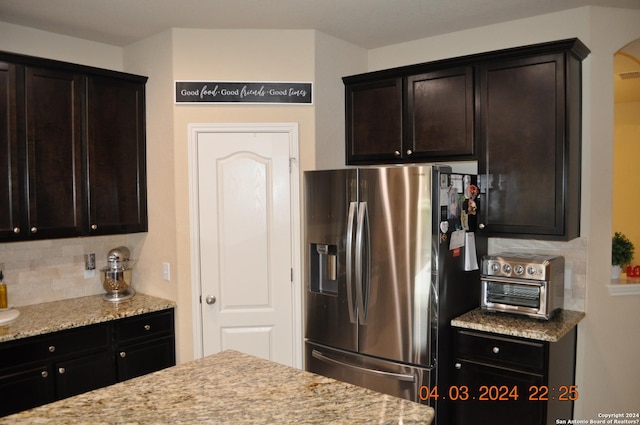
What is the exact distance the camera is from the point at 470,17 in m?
3.11

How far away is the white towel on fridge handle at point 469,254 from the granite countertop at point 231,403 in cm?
143

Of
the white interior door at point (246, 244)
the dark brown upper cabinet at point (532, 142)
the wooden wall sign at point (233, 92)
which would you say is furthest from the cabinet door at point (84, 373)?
the dark brown upper cabinet at point (532, 142)

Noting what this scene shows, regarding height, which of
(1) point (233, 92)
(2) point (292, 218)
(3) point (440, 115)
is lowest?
(2) point (292, 218)

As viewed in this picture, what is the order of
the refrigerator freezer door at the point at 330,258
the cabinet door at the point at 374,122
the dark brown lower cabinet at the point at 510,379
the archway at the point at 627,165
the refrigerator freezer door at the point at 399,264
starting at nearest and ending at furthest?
the dark brown lower cabinet at the point at 510,379
the refrigerator freezer door at the point at 399,264
the refrigerator freezer door at the point at 330,258
the cabinet door at the point at 374,122
the archway at the point at 627,165

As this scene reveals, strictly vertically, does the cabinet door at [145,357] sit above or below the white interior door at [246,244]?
below

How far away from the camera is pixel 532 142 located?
111 inches

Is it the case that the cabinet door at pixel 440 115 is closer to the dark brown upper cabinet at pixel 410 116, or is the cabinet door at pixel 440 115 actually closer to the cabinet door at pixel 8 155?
the dark brown upper cabinet at pixel 410 116

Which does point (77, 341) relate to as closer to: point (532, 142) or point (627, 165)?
point (532, 142)

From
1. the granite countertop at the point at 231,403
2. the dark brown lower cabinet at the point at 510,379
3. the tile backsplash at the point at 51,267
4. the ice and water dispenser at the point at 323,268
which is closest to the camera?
the granite countertop at the point at 231,403

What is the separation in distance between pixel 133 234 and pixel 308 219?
4.81 ft

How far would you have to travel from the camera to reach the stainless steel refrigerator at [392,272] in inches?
106

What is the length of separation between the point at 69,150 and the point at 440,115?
8.03ft

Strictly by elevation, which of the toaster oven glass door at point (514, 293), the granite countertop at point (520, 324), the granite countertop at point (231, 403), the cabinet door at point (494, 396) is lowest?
the cabinet door at point (494, 396)

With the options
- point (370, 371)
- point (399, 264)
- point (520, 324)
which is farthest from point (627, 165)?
point (370, 371)
